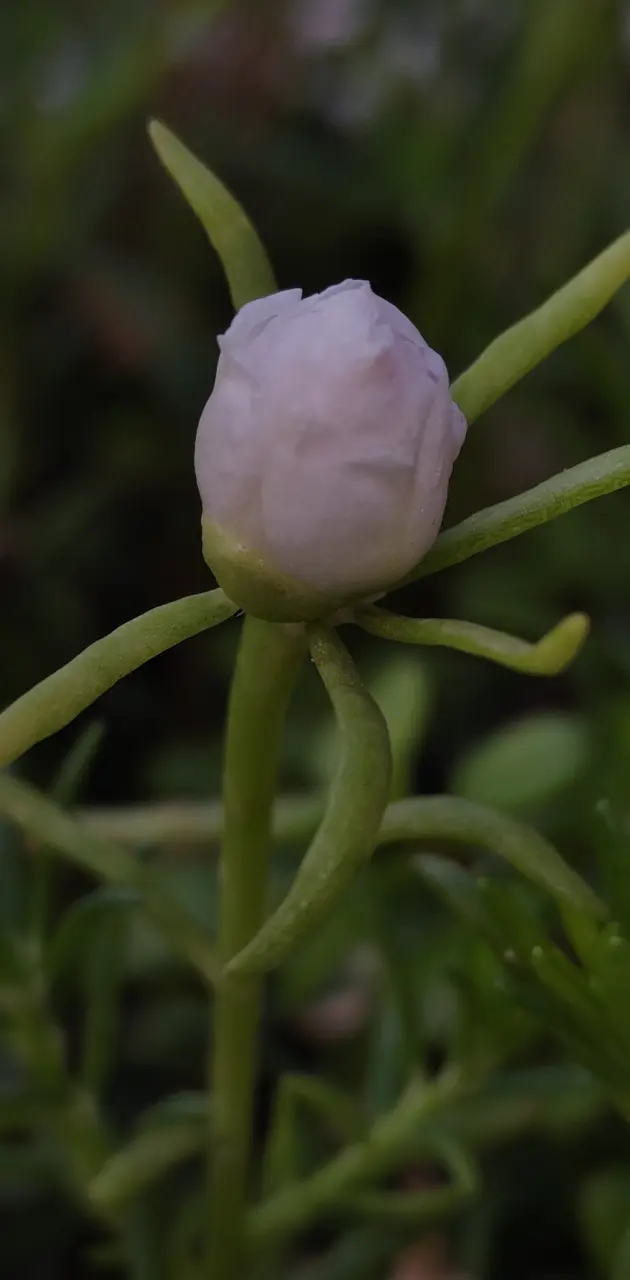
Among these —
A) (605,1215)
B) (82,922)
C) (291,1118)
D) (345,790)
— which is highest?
(345,790)

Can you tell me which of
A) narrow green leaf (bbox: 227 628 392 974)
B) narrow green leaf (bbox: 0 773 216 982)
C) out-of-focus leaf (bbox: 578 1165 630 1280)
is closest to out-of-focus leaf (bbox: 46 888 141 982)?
narrow green leaf (bbox: 0 773 216 982)

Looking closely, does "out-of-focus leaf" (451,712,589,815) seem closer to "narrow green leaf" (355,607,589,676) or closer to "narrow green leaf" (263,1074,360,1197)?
"narrow green leaf" (263,1074,360,1197)

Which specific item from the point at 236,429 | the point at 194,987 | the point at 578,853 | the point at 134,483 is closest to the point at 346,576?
the point at 236,429

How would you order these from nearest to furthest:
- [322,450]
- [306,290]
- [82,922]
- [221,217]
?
[322,450] < [221,217] < [82,922] < [306,290]

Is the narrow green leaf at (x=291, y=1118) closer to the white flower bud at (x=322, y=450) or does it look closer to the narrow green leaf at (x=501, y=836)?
the narrow green leaf at (x=501, y=836)

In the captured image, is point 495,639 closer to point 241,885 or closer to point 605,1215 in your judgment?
point 241,885

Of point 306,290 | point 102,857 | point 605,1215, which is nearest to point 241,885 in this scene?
point 102,857

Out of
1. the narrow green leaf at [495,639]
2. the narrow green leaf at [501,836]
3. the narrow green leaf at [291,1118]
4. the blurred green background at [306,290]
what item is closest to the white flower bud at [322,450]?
the narrow green leaf at [495,639]
